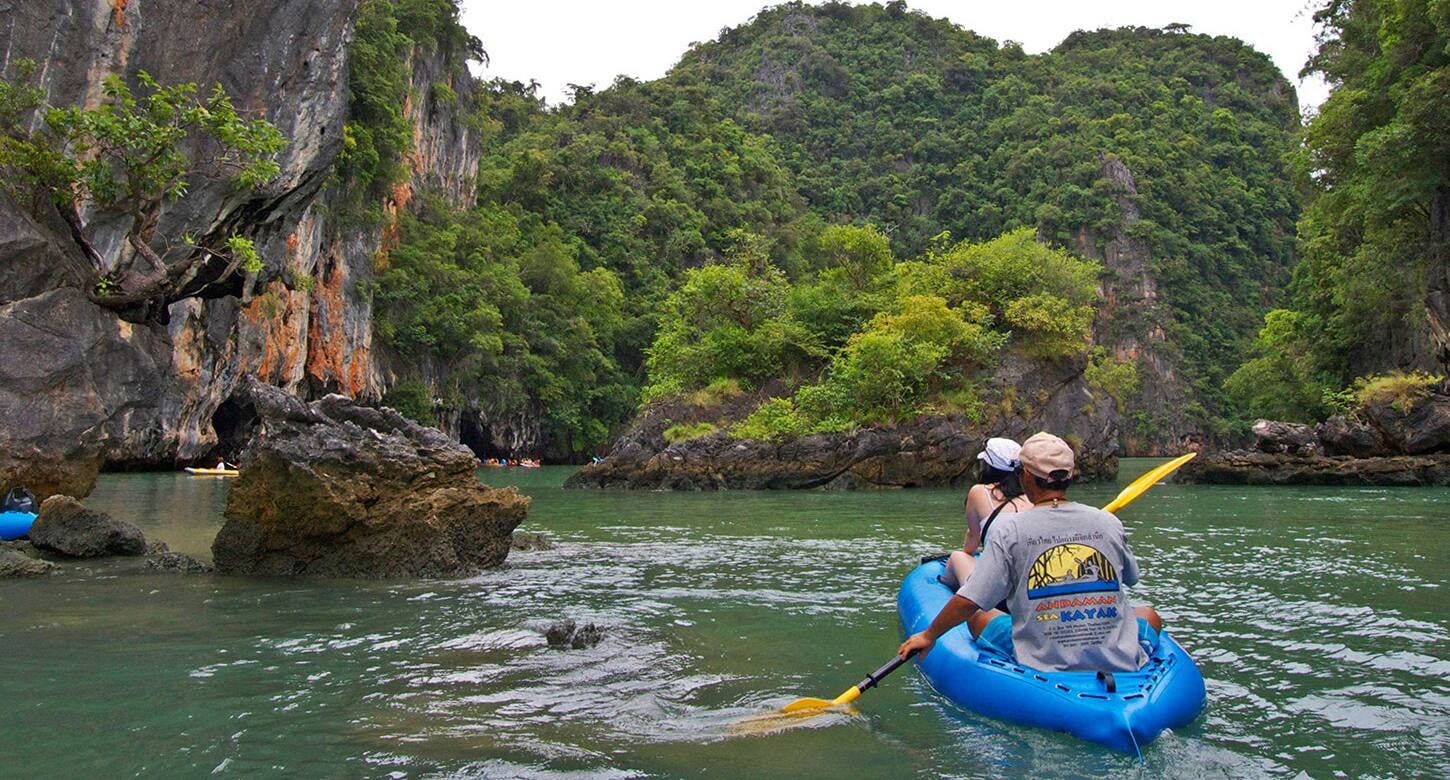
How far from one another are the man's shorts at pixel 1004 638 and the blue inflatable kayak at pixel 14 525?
9165 mm

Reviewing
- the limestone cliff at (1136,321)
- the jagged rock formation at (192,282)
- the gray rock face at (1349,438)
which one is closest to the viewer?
the jagged rock formation at (192,282)

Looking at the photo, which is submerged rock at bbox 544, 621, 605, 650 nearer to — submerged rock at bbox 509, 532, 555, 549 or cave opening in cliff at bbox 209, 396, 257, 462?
submerged rock at bbox 509, 532, 555, 549

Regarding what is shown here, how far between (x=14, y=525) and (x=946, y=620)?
9.30 meters

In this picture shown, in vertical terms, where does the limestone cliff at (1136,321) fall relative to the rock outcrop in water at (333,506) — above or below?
above

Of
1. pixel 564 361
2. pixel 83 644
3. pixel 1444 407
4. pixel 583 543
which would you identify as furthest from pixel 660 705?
pixel 564 361

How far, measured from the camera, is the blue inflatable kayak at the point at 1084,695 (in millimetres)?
3605

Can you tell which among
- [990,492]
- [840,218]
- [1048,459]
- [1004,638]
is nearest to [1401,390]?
[990,492]

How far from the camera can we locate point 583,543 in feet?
37.0

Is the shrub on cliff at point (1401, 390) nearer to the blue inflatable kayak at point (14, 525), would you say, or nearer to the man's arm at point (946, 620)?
the man's arm at point (946, 620)

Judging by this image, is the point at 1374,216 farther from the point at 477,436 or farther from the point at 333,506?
the point at 477,436

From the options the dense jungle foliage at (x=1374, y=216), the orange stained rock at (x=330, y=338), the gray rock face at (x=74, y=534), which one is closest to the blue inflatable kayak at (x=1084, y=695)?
the gray rock face at (x=74, y=534)

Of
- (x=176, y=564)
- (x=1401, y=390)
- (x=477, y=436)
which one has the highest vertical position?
(x=1401, y=390)

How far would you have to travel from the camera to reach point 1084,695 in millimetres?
3734

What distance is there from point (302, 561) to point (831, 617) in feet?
15.6
